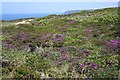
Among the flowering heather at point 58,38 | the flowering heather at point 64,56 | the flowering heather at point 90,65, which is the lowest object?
the flowering heather at point 90,65

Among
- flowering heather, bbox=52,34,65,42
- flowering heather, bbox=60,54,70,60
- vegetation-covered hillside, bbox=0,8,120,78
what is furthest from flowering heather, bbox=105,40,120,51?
flowering heather, bbox=52,34,65,42

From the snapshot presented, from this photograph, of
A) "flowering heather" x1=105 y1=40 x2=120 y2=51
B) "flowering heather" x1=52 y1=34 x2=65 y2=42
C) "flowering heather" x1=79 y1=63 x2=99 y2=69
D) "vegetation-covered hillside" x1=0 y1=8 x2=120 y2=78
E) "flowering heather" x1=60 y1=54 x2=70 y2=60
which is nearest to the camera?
"vegetation-covered hillside" x1=0 y1=8 x2=120 y2=78

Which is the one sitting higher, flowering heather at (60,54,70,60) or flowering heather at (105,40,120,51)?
flowering heather at (105,40,120,51)

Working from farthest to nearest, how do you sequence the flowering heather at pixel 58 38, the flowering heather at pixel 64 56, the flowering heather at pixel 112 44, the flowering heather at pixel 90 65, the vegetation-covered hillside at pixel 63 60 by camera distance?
the flowering heather at pixel 58 38, the flowering heather at pixel 112 44, the flowering heather at pixel 64 56, the flowering heather at pixel 90 65, the vegetation-covered hillside at pixel 63 60

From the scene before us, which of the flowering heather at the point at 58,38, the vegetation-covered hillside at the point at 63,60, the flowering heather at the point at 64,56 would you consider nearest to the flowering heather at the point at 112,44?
the vegetation-covered hillside at the point at 63,60

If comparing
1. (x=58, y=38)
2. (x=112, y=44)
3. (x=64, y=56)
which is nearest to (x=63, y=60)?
(x=64, y=56)

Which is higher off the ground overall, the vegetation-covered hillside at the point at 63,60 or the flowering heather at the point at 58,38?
the flowering heather at the point at 58,38

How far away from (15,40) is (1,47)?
4.69m

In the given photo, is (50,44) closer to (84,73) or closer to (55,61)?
(55,61)

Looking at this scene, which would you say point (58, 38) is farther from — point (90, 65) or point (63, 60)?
point (90, 65)

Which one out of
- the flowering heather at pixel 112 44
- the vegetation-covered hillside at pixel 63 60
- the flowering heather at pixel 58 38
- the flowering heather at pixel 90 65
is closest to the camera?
the vegetation-covered hillside at pixel 63 60

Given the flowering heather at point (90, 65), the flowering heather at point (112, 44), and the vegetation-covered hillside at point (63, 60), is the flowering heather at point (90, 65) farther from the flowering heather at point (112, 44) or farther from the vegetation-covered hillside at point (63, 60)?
the flowering heather at point (112, 44)

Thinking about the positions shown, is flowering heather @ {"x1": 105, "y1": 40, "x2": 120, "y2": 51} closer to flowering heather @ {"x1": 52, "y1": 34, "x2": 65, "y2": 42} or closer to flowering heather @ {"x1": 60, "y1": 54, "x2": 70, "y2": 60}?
flowering heather @ {"x1": 60, "y1": 54, "x2": 70, "y2": 60}

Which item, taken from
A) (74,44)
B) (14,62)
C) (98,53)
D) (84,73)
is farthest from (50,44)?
(84,73)
